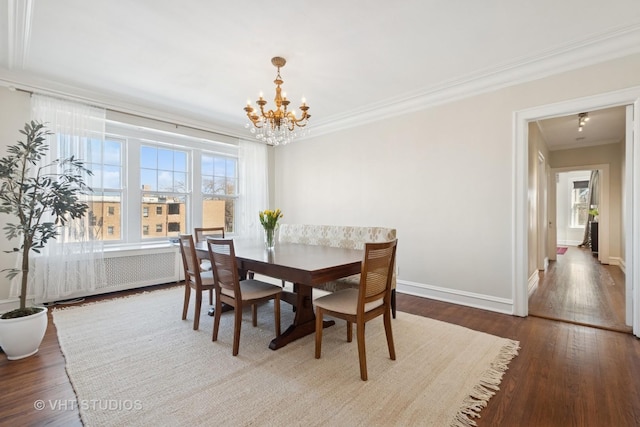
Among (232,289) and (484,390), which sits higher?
(232,289)

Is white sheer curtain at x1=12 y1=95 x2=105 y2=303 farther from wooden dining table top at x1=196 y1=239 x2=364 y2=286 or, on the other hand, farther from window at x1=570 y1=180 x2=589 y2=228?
window at x1=570 y1=180 x2=589 y2=228

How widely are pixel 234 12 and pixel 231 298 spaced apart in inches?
87.8

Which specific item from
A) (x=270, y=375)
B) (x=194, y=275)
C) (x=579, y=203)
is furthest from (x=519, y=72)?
(x=579, y=203)

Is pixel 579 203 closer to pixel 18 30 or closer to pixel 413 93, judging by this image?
pixel 413 93

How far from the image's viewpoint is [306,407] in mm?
1656

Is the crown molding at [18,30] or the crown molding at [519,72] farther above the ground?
the crown molding at [18,30]

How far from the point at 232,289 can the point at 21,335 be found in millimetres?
1568

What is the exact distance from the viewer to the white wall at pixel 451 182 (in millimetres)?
3139

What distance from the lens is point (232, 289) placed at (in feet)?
7.78

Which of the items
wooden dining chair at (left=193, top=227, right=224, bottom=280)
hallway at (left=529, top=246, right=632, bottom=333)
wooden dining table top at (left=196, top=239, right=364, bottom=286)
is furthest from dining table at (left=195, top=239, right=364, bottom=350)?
hallway at (left=529, top=246, right=632, bottom=333)

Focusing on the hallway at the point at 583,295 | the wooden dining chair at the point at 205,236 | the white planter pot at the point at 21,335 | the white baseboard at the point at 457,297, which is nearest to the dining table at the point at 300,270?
the wooden dining chair at the point at 205,236

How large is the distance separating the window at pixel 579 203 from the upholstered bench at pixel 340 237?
977 centimetres

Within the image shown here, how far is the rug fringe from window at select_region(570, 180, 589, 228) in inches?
384

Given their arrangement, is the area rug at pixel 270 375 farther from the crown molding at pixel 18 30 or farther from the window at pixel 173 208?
the crown molding at pixel 18 30
